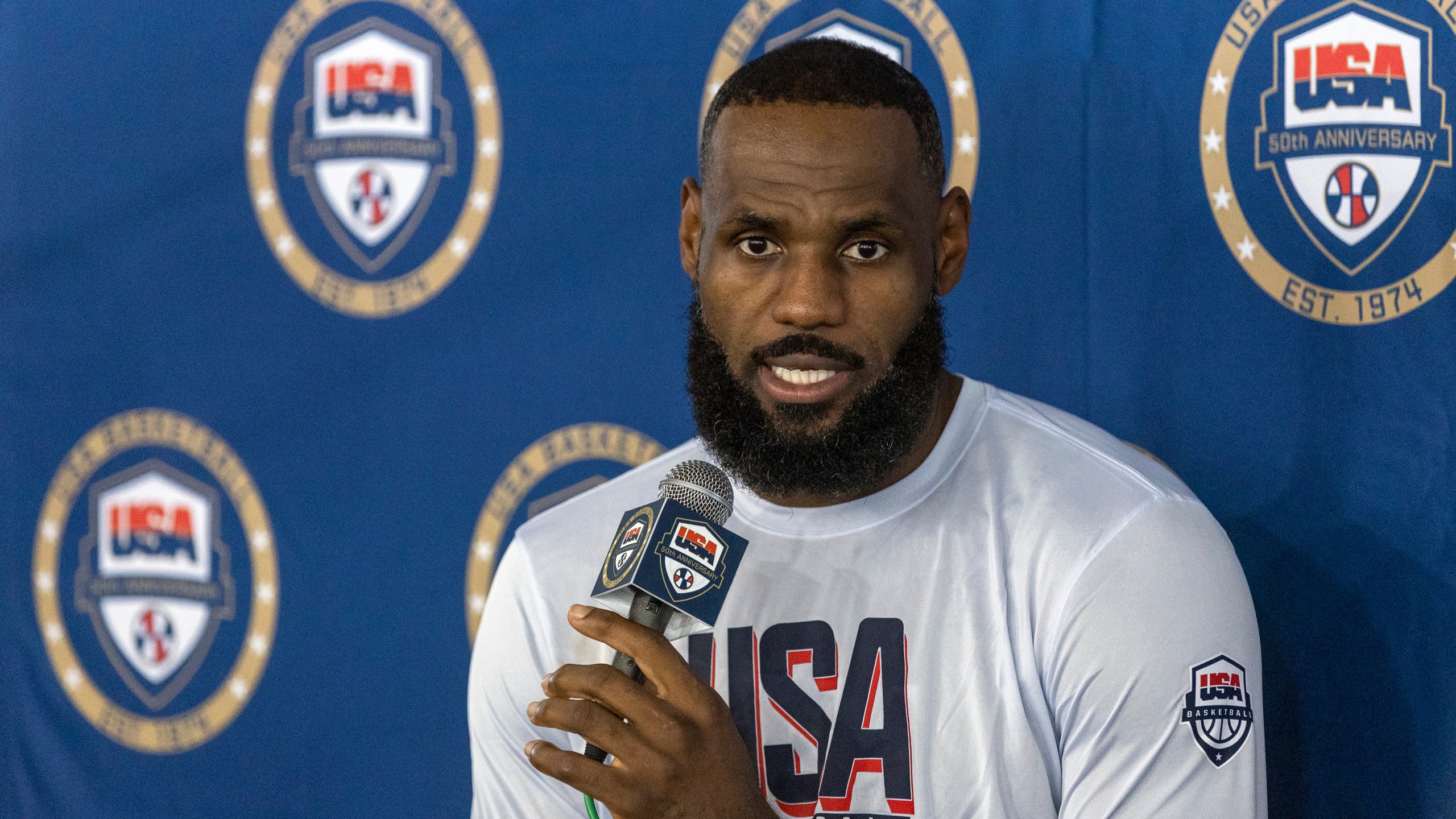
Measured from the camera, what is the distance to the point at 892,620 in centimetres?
133

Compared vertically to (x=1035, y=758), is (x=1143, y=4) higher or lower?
higher

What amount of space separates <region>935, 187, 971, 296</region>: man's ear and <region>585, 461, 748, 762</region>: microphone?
494mm

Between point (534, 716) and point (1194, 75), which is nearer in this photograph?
point (534, 716)

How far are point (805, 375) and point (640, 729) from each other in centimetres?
44

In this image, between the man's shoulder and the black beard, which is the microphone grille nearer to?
the black beard

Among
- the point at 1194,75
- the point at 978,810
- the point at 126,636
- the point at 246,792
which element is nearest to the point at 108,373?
the point at 126,636

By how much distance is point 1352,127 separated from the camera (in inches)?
61.2

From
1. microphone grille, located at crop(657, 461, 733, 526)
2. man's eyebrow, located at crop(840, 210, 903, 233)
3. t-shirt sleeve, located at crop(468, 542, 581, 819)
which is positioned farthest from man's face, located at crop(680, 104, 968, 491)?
t-shirt sleeve, located at crop(468, 542, 581, 819)

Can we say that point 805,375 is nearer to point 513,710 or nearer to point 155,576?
point 513,710

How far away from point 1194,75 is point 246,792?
5.98 ft

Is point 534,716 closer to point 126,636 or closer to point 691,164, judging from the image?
point 691,164

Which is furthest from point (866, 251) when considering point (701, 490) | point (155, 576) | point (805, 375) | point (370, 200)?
point (155, 576)

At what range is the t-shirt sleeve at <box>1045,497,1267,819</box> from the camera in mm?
1179

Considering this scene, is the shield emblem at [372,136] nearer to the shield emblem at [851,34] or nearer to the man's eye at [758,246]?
the shield emblem at [851,34]
